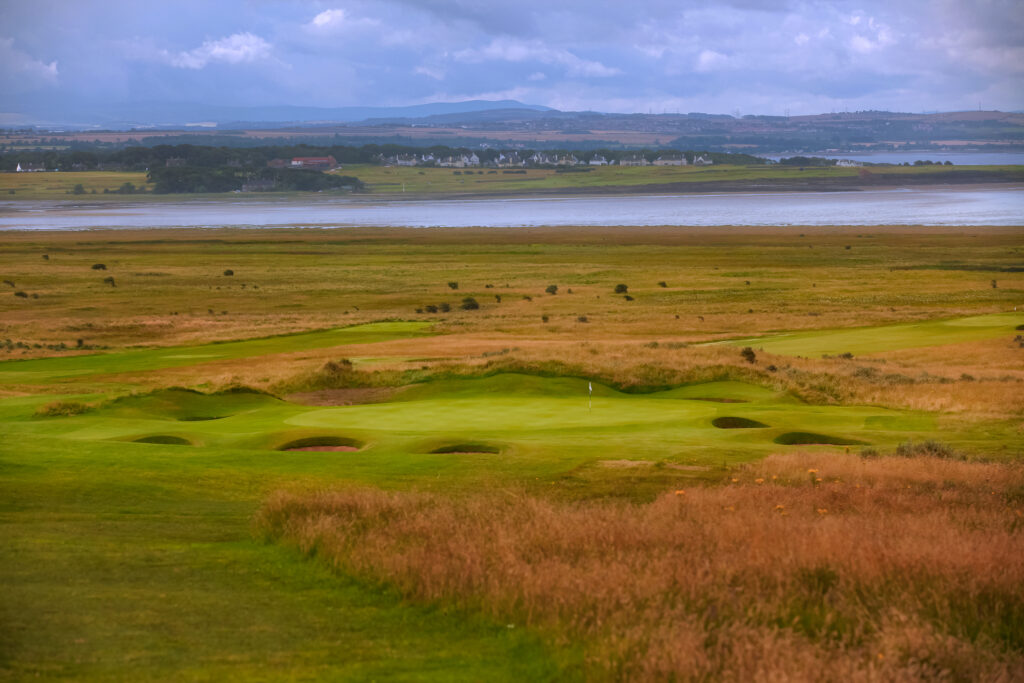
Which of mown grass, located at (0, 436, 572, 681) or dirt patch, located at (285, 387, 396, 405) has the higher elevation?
mown grass, located at (0, 436, 572, 681)

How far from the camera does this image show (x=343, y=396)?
3073cm

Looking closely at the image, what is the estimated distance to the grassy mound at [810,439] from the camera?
21.2 meters

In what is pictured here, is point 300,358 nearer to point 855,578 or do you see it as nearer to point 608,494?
point 608,494

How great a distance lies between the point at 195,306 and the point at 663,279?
3810cm

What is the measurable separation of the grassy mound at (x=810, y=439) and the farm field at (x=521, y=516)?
0.34ft

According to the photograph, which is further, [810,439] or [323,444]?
[810,439]

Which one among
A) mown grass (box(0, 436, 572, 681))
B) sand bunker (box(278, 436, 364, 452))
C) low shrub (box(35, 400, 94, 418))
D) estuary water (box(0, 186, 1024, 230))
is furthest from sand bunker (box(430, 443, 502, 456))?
estuary water (box(0, 186, 1024, 230))

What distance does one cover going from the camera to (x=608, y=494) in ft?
51.1

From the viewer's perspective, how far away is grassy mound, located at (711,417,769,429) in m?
23.0

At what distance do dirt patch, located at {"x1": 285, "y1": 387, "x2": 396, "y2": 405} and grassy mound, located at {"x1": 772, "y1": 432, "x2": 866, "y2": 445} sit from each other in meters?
11.9

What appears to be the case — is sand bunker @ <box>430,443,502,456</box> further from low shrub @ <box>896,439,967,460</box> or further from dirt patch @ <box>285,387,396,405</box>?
dirt patch @ <box>285,387,396,405</box>

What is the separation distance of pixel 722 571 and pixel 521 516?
3.03 m

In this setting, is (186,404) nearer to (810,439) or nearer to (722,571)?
(810,439)

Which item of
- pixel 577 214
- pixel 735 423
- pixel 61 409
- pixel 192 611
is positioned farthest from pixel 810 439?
pixel 577 214
